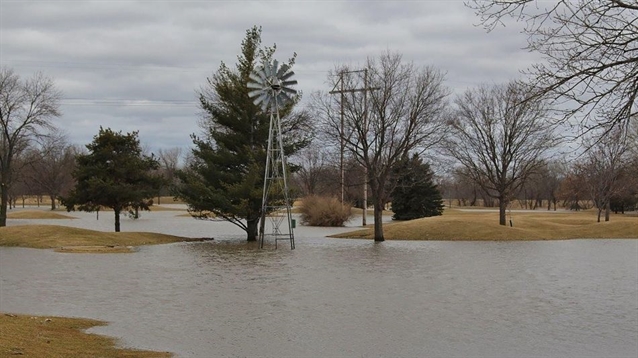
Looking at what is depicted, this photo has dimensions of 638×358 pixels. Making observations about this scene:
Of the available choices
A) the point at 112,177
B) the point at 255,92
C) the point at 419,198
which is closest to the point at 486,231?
the point at 255,92

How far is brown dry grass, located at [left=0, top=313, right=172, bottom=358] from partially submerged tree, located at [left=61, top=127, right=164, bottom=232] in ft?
94.0

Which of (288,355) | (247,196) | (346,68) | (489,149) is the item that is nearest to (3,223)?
(247,196)

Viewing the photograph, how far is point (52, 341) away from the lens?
9977 mm

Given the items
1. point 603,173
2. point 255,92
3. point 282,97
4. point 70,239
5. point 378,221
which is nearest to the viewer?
point 70,239

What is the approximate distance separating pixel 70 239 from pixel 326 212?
2761 cm

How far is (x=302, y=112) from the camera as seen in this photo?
4606 cm

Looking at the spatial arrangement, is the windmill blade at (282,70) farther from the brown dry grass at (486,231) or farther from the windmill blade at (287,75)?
the brown dry grass at (486,231)

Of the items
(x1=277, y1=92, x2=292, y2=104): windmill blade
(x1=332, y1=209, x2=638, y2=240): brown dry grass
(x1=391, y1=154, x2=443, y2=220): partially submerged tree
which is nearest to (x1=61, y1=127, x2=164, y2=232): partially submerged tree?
(x1=277, y1=92, x2=292, y2=104): windmill blade

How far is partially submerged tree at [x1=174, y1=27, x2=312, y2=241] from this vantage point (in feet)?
125

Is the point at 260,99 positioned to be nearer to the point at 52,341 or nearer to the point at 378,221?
the point at 378,221

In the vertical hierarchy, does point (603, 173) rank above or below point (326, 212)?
above

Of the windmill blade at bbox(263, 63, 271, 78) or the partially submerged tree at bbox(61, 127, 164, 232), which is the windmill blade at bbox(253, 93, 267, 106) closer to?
the windmill blade at bbox(263, 63, 271, 78)

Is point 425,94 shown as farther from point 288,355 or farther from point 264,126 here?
point 288,355

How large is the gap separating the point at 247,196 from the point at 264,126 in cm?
527
